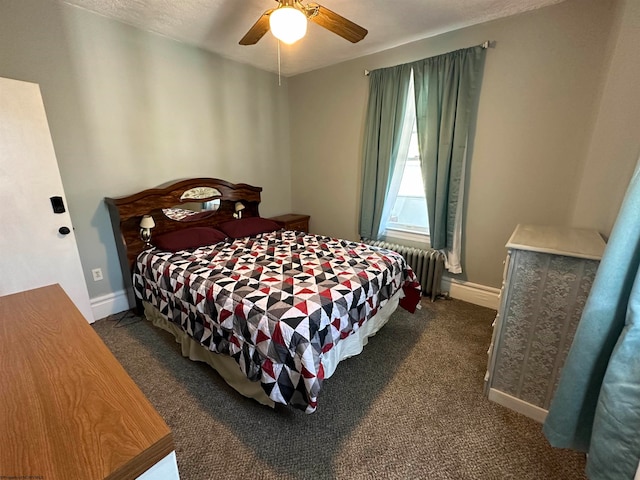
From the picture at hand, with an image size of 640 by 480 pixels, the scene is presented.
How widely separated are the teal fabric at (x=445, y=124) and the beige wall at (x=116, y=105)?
209cm

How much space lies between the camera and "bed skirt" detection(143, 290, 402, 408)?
1.61 m

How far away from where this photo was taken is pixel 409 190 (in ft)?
10.3

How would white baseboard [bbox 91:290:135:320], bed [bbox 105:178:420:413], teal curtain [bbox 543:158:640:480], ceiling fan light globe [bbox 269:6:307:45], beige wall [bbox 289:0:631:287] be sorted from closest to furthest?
teal curtain [bbox 543:158:640:480] < bed [bbox 105:178:420:413] < ceiling fan light globe [bbox 269:6:307:45] < beige wall [bbox 289:0:631:287] < white baseboard [bbox 91:290:135:320]

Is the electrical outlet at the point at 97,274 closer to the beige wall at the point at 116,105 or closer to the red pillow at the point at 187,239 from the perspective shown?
the beige wall at the point at 116,105

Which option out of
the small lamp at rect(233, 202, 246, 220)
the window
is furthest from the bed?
the window

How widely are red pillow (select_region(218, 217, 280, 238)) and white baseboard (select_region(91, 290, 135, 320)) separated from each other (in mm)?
1101

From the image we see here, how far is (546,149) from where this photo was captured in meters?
2.30

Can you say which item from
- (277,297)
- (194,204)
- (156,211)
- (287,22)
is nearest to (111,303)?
(156,211)

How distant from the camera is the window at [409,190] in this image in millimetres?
2944

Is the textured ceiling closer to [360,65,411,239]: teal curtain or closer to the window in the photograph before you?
[360,65,411,239]: teal curtain

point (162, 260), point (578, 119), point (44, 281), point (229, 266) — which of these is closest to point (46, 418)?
point (229, 266)

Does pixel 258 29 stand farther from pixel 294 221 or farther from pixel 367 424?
pixel 367 424

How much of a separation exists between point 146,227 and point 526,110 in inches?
137

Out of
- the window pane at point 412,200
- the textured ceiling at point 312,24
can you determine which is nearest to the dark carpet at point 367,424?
the window pane at point 412,200
